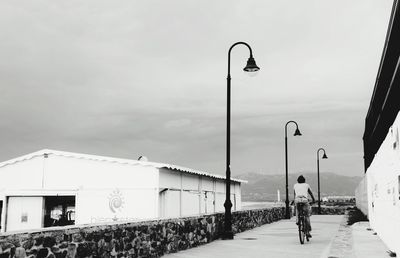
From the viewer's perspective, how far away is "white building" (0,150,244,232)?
2481 cm

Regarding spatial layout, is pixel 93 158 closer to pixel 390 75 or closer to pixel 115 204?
pixel 115 204

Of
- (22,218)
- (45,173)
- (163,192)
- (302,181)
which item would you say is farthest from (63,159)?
(302,181)

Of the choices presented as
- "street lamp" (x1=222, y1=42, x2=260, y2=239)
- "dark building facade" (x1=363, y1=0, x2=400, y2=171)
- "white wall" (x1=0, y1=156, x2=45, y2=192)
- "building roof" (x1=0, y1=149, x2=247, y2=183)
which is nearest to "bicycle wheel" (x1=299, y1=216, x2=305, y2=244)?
"street lamp" (x1=222, y1=42, x2=260, y2=239)

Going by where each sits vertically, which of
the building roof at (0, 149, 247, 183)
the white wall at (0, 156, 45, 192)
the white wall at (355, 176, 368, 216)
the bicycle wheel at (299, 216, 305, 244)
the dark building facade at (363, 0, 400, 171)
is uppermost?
the dark building facade at (363, 0, 400, 171)

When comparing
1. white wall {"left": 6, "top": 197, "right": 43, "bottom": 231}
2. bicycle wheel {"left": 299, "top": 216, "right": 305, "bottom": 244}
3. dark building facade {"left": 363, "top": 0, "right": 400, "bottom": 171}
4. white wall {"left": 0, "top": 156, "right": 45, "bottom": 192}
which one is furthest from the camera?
white wall {"left": 0, "top": 156, "right": 45, "bottom": 192}

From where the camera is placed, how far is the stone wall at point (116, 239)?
6328mm

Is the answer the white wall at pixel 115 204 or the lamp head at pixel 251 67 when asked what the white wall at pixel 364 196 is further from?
the lamp head at pixel 251 67

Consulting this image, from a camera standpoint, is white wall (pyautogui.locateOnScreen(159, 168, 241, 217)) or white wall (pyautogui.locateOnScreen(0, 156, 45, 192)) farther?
white wall (pyautogui.locateOnScreen(0, 156, 45, 192))

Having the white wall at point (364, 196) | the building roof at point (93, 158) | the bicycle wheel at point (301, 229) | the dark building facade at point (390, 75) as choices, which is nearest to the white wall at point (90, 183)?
the building roof at point (93, 158)

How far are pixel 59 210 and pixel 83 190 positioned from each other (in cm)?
238

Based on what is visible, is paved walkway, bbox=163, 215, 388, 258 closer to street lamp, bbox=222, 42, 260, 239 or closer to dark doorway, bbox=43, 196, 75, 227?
street lamp, bbox=222, 42, 260, 239

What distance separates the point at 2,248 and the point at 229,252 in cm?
610

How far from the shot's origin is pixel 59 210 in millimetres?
27047

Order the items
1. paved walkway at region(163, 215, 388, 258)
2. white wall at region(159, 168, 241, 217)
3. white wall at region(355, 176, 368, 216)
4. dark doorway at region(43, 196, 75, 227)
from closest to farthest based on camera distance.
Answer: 1. paved walkway at region(163, 215, 388, 258)
2. white wall at region(355, 176, 368, 216)
3. white wall at region(159, 168, 241, 217)
4. dark doorway at region(43, 196, 75, 227)
